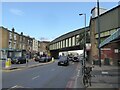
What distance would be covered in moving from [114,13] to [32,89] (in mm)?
33215

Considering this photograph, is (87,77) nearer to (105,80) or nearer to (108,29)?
(105,80)

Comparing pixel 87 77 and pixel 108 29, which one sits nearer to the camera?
pixel 87 77

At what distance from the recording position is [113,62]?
51156mm

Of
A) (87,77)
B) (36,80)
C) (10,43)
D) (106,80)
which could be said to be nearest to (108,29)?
(106,80)

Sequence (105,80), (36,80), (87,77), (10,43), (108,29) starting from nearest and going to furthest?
(87,77)
(105,80)
(36,80)
(108,29)
(10,43)

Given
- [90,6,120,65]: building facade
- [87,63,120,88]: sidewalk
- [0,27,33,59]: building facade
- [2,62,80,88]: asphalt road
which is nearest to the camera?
[87,63,120,88]: sidewalk

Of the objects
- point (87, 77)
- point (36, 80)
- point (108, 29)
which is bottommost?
point (36, 80)

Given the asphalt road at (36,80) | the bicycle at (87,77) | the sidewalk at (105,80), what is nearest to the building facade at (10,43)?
the asphalt road at (36,80)

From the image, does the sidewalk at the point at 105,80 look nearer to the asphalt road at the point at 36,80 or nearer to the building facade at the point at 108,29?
the asphalt road at the point at 36,80

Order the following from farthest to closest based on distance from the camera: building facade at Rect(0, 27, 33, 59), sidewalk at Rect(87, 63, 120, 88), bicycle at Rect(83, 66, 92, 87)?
building facade at Rect(0, 27, 33, 59), sidewalk at Rect(87, 63, 120, 88), bicycle at Rect(83, 66, 92, 87)

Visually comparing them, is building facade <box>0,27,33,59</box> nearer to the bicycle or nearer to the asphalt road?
the asphalt road

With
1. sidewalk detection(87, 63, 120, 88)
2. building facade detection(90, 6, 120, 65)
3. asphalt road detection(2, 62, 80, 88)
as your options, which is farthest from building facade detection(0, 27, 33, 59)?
sidewalk detection(87, 63, 120, 88)

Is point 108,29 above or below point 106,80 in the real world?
above

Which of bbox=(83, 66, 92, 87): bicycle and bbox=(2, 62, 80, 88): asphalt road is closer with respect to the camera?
bbox=(83, 66, 92, 87): bicycle
